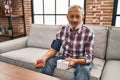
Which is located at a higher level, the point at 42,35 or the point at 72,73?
the point at 42,35

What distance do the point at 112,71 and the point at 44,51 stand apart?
1.12 meters

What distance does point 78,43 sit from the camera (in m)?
1.75

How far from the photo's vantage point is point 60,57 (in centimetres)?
188

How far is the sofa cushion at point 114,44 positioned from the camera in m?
2.03

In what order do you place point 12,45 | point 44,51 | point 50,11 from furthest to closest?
point 50,11, point 12,45, point 44,51

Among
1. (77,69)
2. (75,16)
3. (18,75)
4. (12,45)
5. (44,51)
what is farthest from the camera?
(12,45)

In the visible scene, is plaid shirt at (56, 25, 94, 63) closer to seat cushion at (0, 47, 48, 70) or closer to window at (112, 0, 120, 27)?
seat cushion at (0, 47, 48, 70)

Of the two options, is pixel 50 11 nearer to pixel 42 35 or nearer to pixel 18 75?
pixel 42 35

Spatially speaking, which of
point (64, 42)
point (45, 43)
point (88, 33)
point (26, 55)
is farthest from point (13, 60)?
point (88, 33)

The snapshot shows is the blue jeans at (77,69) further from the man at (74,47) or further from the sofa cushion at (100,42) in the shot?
the sofa cushion at (100,42)

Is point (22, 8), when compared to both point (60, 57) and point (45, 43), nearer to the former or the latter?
point (45, 43)

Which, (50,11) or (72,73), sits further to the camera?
(50,11)

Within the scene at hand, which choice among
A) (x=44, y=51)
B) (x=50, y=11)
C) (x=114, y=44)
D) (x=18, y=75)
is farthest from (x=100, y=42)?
(x=50, y=11)

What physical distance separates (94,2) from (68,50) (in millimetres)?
1100
